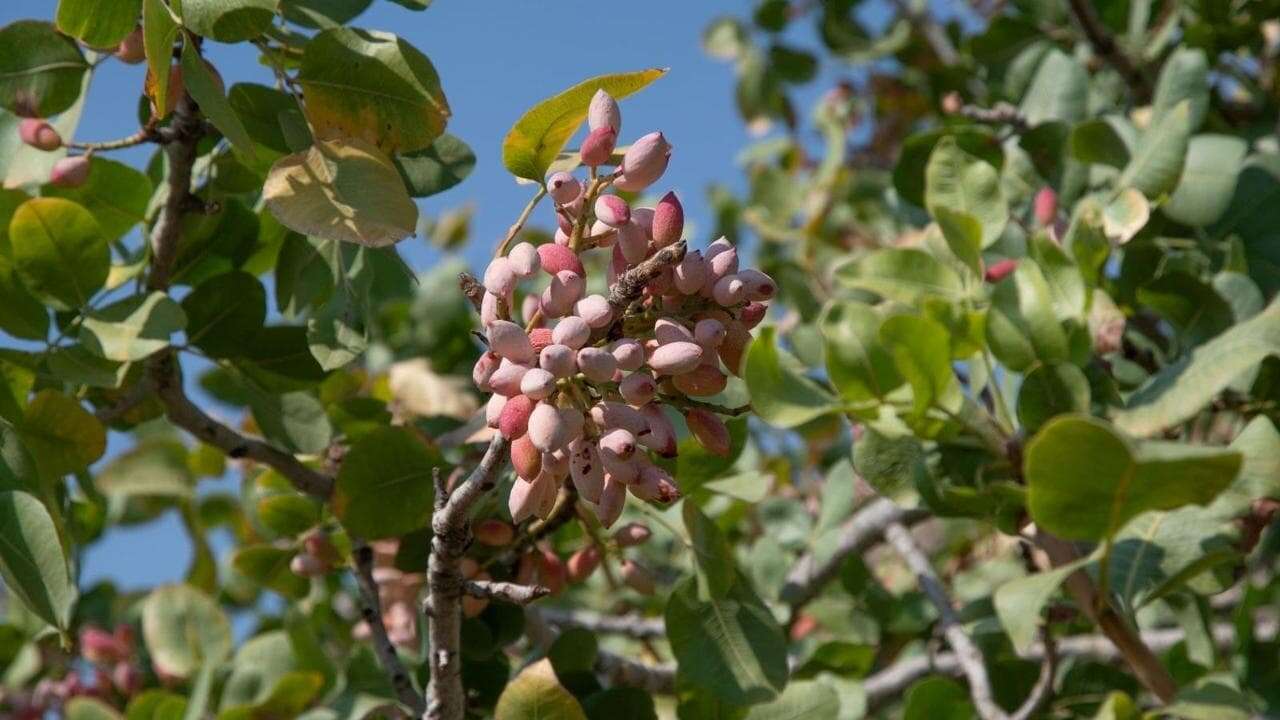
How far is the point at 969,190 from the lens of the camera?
1444mm

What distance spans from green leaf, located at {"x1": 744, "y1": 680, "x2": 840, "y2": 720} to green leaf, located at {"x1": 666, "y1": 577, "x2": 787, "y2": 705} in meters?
0.06

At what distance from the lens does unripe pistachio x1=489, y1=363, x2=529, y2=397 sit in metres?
0.83

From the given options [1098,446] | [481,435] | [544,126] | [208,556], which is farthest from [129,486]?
[1098,446]

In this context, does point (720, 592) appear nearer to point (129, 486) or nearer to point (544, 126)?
point (544, 126)

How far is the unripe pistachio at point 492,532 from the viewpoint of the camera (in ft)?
4.02

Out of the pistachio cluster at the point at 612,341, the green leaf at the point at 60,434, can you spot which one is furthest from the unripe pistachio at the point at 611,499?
the green leaf at the point at 60,434

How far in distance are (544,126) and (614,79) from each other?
61 millimetres

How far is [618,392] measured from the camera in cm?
88

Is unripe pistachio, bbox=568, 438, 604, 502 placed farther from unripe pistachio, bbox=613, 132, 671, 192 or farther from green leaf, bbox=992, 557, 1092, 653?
green leaf, bbox=992, 557, 1092, 653

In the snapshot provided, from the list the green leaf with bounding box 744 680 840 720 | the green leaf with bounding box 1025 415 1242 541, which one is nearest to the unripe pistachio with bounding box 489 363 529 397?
the green leaf with bounding box 1025 415 1242 541

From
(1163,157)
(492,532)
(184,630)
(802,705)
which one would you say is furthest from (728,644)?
(184,630)

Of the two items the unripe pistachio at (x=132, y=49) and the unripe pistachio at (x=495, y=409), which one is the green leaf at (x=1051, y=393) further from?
the unripe pistachio at (x=132, y=49)

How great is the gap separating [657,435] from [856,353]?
1.02 feet

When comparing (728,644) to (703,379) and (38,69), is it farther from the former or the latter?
(38,69)
